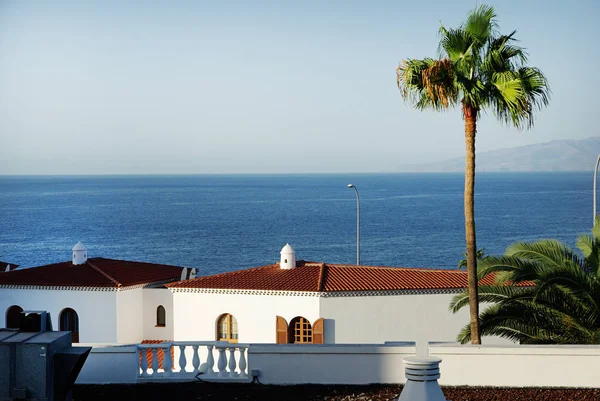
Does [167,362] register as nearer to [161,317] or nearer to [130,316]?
[130,316]

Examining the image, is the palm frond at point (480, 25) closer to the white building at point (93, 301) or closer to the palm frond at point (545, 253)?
the palm frond at point (545, 253)

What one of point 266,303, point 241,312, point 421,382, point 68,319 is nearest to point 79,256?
point 68,319

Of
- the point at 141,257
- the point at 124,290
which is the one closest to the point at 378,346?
the point at 124,290

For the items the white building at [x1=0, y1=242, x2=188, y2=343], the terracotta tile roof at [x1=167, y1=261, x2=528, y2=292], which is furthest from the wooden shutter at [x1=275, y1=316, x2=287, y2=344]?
the white building at [x1=0, y1=242, x2=188, y2=343]

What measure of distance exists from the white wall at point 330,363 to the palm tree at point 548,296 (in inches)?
175

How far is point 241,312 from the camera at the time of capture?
3569 cm

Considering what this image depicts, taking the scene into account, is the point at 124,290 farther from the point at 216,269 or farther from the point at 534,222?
the point at 534,222

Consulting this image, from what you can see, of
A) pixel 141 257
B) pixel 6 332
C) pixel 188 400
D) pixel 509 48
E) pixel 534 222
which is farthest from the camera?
pixel 534 222

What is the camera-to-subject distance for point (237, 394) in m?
15.6

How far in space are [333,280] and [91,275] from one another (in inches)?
520

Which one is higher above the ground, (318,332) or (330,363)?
(330,363)

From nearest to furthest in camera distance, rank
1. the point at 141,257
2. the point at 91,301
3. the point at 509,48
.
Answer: the point at 509,48
the point at 91,301
the point at 141,257

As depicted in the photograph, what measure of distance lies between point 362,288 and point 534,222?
126840 mm

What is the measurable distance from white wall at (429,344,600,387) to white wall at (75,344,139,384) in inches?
225
